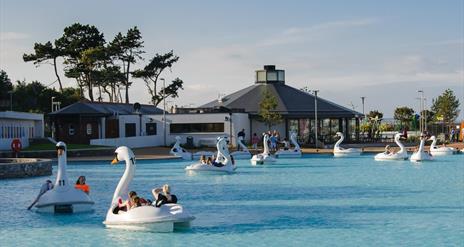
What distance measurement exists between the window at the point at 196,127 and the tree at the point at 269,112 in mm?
3344

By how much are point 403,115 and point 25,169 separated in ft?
218

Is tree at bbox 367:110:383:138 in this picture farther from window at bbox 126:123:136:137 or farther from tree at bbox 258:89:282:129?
window at bbox 126:123:136:137

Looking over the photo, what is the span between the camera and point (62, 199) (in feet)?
64.7

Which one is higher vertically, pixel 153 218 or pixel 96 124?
pixel 96 124

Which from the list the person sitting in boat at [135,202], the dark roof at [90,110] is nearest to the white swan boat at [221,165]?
the person sitting in boat at [135,202]

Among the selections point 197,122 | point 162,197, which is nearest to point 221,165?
point 162,197

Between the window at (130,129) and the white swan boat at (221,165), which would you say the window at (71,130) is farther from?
the white swan boat at (221,165)

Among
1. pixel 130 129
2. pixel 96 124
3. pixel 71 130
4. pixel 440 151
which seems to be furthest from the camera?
pixel 130 129

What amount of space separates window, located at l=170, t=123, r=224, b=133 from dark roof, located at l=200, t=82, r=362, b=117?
397 centimetres

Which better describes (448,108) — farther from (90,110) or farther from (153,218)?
(153,218)

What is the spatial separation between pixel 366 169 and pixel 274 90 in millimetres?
30805

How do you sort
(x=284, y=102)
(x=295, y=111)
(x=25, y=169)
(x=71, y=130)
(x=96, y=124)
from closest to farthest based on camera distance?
(x=25, y=169) < (x=71, y=130) < (x=96, y=124) < (x=295, y=111) < (x=284, y=102)

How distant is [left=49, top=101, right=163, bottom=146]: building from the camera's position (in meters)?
57.3

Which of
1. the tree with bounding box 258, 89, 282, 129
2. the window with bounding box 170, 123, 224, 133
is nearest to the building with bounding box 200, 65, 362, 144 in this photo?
the tree with bounding box 258, 89, 282, 129
